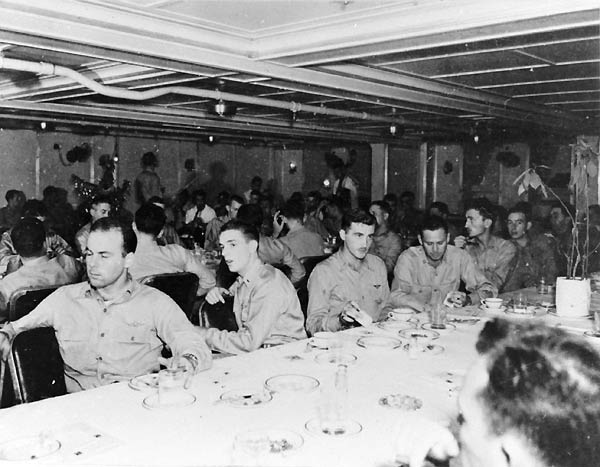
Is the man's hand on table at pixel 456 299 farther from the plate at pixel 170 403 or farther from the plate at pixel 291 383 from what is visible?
the plate at pixel 170 403

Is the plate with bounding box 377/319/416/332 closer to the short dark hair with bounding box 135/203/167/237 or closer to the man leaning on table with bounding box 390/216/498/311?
the man leaning on table with bounding box 390/216/498/311

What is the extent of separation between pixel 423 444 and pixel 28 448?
993 mm

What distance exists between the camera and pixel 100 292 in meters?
2.58

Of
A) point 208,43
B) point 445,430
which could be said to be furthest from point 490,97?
point 445,430

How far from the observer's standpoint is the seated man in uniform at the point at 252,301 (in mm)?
2803

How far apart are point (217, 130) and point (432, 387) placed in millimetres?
7528

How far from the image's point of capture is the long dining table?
1551 millimetres

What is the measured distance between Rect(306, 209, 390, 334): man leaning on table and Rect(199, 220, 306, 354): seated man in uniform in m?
0.37

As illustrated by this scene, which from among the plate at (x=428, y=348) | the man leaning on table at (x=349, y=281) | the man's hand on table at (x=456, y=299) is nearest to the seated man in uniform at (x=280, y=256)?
the man leaning on table at (x=349, y=281)

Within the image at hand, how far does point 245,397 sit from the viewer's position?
1932 millimetres

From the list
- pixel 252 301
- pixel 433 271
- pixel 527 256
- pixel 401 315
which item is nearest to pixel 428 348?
pixel 401 315

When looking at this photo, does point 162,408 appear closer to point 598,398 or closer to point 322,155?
point 598,398

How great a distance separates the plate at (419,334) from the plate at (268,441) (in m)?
1.03

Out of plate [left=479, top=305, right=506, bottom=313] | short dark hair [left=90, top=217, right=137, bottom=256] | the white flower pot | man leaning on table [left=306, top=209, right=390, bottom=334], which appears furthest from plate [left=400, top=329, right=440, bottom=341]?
short dark hair [left=90, top=217, right=137, bottom=256]
